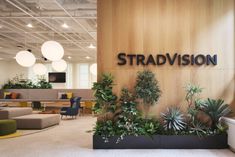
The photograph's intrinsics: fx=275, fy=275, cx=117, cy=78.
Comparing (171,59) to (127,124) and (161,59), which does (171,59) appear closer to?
(161,59)

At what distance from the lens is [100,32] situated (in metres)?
6.73

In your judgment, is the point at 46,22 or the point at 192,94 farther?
the point at 46,22

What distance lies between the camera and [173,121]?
631 centimetres

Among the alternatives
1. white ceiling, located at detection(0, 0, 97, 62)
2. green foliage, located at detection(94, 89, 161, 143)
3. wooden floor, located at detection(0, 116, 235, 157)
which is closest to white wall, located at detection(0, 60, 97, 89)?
white ceiling, located at detection(0, 0, 97, 62)

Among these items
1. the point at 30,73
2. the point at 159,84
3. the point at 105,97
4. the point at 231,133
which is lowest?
the point at 231,133

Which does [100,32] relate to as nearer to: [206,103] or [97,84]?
[97,84]

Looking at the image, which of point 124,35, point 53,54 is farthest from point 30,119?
point 124,35

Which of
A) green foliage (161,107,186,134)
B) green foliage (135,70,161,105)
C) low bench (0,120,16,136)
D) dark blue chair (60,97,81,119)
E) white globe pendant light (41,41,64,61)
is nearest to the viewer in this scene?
green foliage (161,107,186,134)

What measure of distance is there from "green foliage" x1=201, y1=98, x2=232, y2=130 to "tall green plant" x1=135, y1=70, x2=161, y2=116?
3.76ft

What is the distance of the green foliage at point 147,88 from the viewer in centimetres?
642

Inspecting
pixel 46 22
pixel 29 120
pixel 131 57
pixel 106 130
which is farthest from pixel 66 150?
pixel 46 22

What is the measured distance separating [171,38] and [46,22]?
5.53m

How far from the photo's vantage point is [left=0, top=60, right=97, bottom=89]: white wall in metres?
21.7

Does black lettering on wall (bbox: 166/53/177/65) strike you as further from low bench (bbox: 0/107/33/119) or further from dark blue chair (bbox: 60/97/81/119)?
dark blue chair (bbox: 60/97/81/119)
